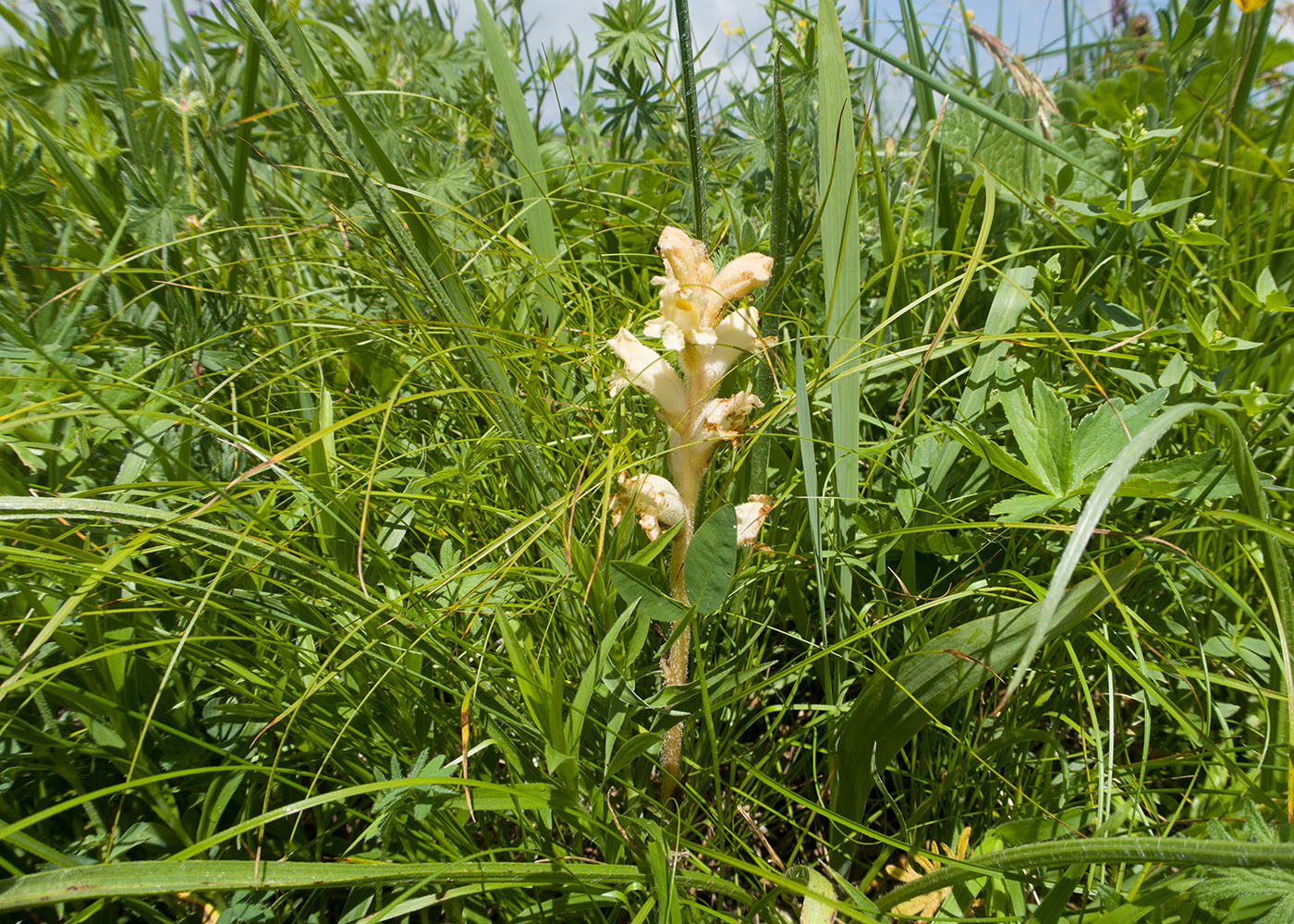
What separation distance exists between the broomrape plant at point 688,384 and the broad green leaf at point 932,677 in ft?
0.84

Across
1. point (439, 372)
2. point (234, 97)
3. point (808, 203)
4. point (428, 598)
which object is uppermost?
point (234, 97)

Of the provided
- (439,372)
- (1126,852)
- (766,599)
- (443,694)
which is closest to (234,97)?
(439,372)

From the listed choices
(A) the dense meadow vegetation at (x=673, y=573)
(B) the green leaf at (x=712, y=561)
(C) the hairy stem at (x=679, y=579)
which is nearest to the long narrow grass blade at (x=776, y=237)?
(A) the dense meadow vegetation at (x=673, y=573)

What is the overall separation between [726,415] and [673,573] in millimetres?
246

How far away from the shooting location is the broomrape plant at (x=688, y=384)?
1.08m

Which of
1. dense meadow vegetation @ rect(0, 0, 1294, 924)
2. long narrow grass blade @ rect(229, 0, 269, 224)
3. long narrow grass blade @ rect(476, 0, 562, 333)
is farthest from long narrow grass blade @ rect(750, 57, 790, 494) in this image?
long narrow grass blade @ rect(229, 0, 269, 224)

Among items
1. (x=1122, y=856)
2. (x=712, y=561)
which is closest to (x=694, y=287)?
(x=712, y=561)

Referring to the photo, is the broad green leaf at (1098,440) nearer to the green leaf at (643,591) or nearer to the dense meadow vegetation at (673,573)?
the dense meadow vegetation at (673,573)

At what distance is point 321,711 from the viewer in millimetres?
1094

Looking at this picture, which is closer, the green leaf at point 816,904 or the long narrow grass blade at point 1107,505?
the long narrow grass blade at point 1107,505

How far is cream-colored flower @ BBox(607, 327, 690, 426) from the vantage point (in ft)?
3.64

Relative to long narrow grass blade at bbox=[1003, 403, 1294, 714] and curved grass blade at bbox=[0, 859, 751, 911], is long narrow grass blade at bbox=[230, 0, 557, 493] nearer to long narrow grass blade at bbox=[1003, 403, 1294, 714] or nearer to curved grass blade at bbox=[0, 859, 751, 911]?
curved grass blade at bbox=[0, 859, 751, 911]

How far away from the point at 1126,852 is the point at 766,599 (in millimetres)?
677

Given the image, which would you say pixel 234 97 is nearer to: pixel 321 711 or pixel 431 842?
pixel 321 711
